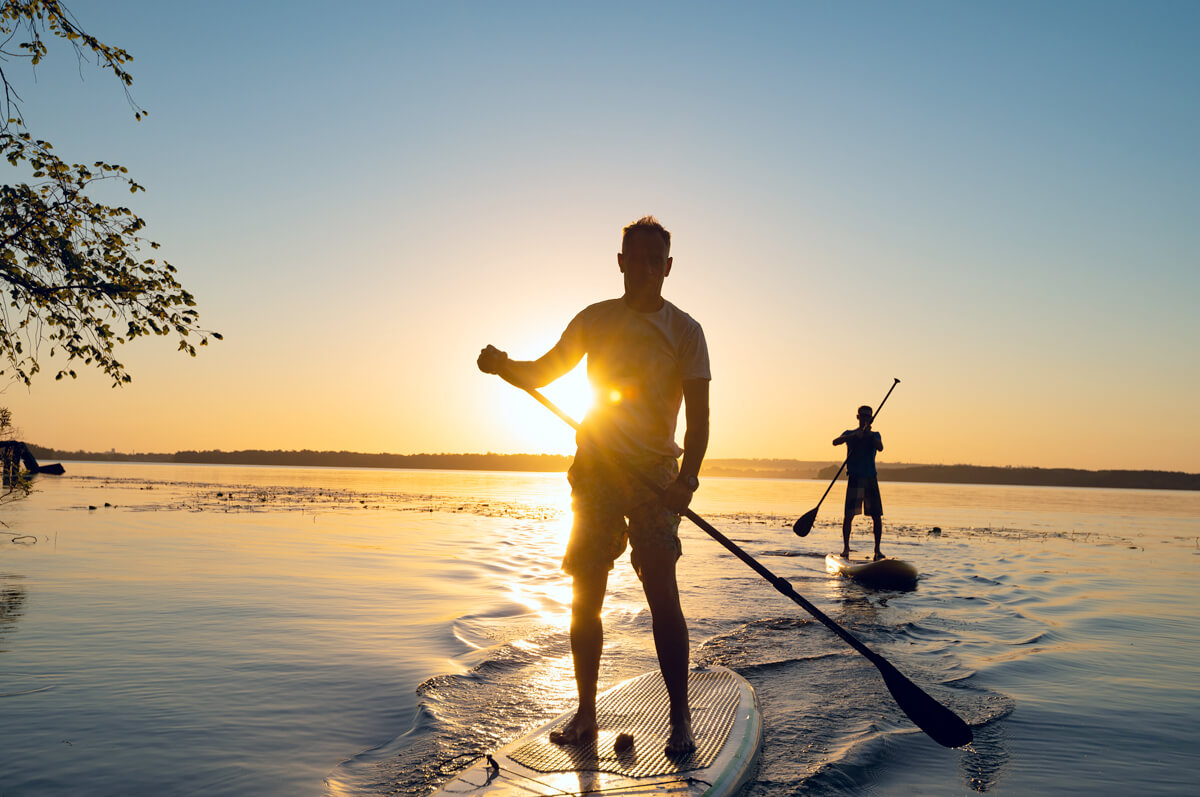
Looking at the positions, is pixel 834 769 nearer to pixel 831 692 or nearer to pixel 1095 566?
pixel 831 692

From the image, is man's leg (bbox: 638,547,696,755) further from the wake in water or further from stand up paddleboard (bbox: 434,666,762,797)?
the wake in water

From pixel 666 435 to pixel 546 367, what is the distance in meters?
0.70

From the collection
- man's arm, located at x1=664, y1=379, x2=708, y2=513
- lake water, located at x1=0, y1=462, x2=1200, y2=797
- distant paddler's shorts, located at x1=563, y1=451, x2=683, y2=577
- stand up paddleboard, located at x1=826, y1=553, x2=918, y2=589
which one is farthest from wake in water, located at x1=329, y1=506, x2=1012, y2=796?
stand up paddleboard, located at x1=826, y1=553, x2=918, y2=589

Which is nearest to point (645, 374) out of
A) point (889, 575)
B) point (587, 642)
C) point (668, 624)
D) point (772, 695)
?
point (668, 624)

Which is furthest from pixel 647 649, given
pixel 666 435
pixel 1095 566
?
pixel 1095 566

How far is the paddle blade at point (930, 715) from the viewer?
359 centimetres

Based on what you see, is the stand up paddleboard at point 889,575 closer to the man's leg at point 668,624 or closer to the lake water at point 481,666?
the lake water at point 481,666

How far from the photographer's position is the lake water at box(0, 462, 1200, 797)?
338 centimetres

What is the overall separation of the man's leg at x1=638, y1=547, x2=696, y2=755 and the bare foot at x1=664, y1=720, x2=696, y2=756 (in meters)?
0.02

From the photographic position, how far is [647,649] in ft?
19.4

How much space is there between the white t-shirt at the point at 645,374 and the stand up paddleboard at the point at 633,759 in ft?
4.48

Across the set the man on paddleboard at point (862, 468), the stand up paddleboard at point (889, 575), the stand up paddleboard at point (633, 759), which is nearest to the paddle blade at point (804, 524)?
the man on paddleboard at point (862, 468)

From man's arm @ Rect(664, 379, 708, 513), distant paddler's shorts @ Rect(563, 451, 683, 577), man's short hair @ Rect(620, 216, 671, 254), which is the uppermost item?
man's short hair @ Rect(620, 216, 671, 254)

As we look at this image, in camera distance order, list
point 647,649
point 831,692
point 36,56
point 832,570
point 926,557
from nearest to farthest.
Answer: point 831,692
point 647,649
point 36,56
point 832,570
point 926,557
